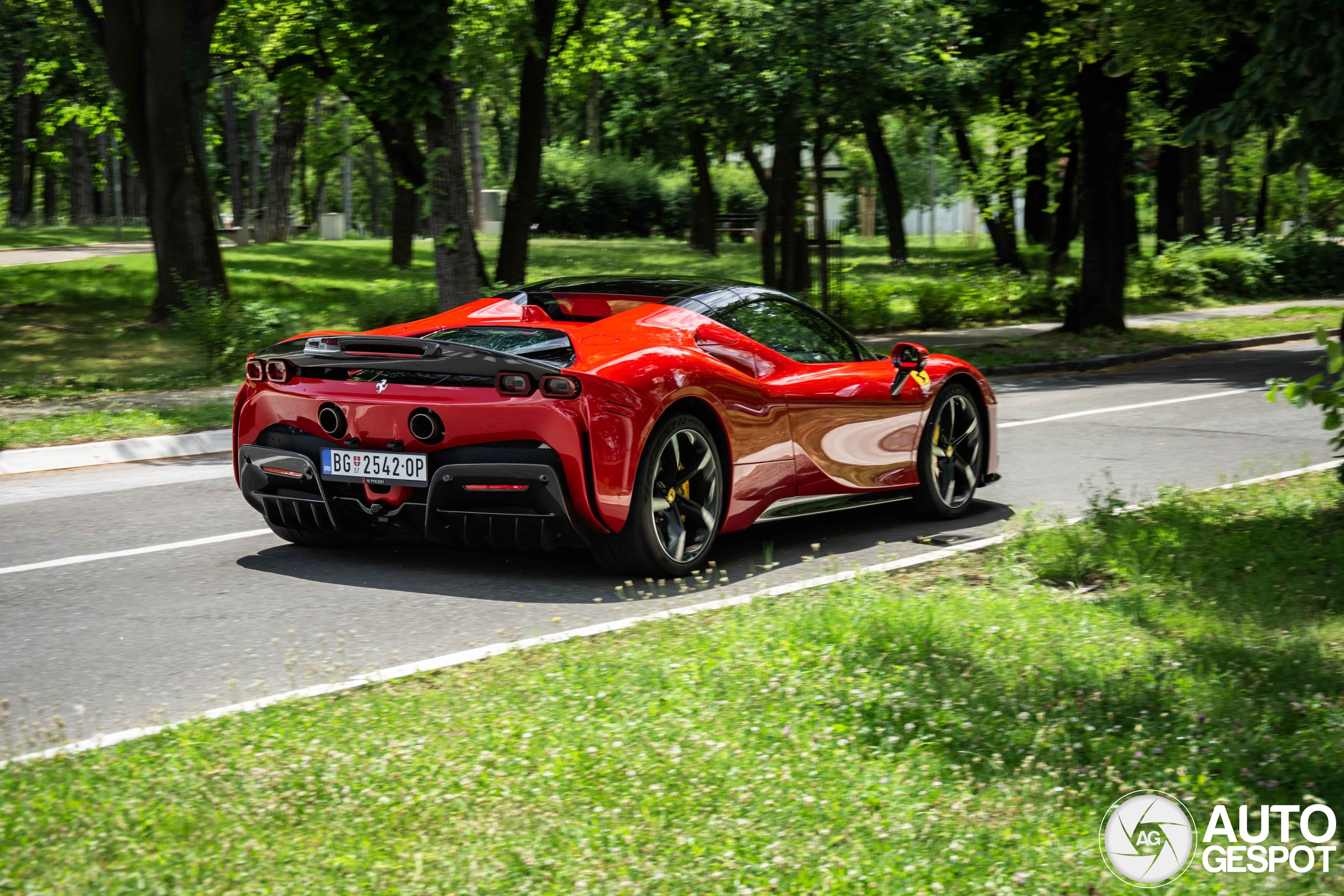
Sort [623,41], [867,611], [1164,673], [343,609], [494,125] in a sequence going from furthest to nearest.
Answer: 1. [494,125]
2. [623,41]
3. [343,609]
4. [867,611]
5. [1164,673]

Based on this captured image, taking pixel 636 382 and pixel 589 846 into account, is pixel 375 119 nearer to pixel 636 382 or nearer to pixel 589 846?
pixel 636 382

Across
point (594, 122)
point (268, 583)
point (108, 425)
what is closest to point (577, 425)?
point (268, 583)

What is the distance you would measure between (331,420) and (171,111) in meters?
12.9

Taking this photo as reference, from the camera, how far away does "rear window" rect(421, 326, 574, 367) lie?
6.11 metres

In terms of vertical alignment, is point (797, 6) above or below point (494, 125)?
below

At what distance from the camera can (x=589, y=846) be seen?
3.31 metres

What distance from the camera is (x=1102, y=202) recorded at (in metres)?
20.3

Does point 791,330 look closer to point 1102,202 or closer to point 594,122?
point 1102,202

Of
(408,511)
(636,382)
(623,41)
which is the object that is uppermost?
(623,41)

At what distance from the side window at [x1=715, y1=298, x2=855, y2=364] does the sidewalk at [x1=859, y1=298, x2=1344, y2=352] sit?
33.5 ft

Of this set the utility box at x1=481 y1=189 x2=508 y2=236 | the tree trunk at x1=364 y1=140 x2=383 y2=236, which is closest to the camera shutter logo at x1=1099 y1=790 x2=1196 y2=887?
the utility box at x1=481 y1=189 x2=508 y2=236

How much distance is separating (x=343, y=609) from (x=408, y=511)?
0.54 metres

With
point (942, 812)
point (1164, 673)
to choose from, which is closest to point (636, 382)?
point (1164, 673)

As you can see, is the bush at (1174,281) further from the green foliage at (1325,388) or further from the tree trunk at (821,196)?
the green foliage at (1325,388)
